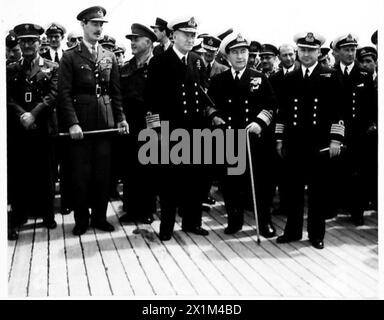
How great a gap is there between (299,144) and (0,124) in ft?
9.12

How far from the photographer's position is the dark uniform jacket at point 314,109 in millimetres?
5160

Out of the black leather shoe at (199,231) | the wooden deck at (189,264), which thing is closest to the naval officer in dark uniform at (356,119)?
the wooden deck at (189,264)

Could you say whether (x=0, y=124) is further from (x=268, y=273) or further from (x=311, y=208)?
(x=311, y=208)

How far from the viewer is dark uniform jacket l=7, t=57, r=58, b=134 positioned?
561 cm

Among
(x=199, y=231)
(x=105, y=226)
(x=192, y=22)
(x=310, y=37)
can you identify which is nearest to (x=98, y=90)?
(x=192, y=22)

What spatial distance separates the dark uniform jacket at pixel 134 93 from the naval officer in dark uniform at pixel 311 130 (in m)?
1.81

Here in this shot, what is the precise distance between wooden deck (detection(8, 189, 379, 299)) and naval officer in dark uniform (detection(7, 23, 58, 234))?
0.36 metres

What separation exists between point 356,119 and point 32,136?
140 inches

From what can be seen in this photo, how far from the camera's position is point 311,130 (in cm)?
524

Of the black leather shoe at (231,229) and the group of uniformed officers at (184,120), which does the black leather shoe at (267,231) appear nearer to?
the group of uniformed officers at (184,120)

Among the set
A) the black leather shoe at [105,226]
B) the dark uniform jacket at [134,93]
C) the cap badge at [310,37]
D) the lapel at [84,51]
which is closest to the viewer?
the cap badge at [310,37]

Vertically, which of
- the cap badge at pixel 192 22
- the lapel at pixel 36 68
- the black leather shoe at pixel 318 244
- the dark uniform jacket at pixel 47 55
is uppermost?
the dark uniform jacket at pixel 47 55

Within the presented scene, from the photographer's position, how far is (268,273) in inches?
182
